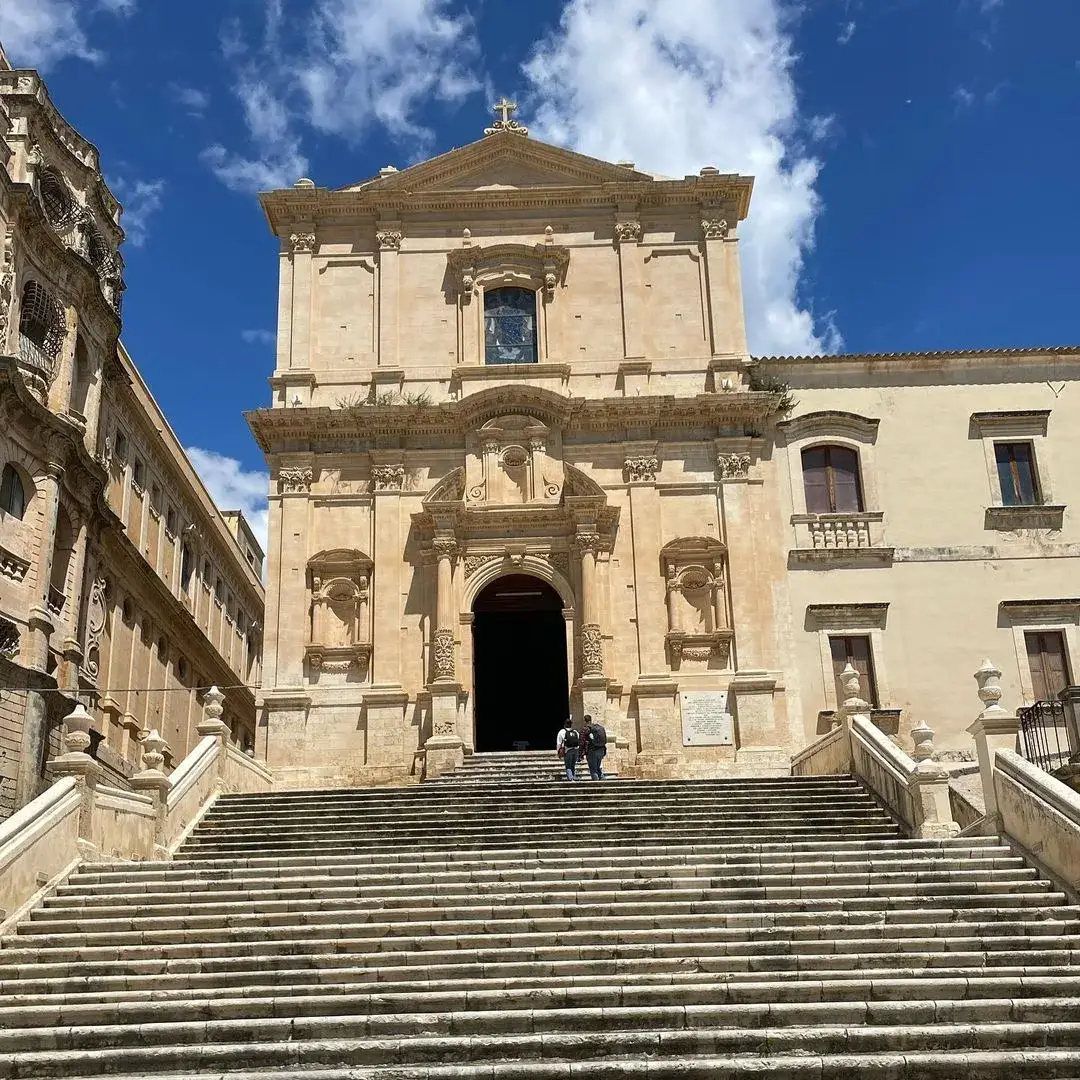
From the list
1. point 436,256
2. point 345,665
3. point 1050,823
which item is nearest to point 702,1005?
point 1050,823

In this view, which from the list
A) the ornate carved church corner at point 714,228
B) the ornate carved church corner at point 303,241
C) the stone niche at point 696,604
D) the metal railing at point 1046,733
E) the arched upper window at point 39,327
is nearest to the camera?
the metal railing at point 1046,733

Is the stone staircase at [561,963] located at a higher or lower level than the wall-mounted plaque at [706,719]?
lower

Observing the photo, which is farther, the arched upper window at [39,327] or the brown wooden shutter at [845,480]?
the arched upper window at [39,327]

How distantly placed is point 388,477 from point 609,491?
468 centimetres

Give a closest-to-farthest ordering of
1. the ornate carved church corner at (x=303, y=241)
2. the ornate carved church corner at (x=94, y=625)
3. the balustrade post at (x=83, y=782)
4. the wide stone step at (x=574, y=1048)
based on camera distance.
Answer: the wide stone step at (x=574, y=1048)
the balustrade post at (x=83, y=782)
the ornate carved church corner at (x=303, y=241)
the ornate carved church corner at (x=94, y=625)

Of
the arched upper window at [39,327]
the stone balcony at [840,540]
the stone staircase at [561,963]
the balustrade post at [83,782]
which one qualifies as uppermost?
the arched upper window at [39,327]

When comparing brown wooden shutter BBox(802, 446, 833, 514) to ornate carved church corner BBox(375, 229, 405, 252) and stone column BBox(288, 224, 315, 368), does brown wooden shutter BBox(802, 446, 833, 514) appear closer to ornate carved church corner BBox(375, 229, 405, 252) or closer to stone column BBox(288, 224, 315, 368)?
ornate carved church corner BBox(375, 229, 405, 252)

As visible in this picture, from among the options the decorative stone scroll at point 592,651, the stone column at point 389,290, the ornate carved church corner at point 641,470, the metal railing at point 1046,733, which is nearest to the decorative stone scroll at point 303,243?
the stone column at point 389,290

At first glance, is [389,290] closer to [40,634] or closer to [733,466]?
[733,466]

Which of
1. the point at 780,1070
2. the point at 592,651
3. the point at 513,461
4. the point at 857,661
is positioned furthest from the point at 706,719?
the point at 780,1070

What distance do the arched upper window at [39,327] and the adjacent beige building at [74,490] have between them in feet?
0.11

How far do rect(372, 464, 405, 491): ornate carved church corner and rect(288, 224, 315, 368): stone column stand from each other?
3.10m

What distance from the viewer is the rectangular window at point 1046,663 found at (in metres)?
25.0

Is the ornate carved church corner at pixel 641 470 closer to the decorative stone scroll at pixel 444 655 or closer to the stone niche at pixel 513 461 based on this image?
the stone niche at pixel 513 461
